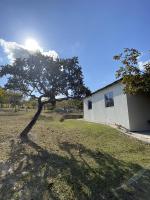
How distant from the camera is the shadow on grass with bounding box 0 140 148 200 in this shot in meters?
4.00

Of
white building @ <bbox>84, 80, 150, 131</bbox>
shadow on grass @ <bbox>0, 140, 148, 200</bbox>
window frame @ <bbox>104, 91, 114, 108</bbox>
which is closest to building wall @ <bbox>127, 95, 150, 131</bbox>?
white building @ <bbox>84, 80, 150, 131</bbox>

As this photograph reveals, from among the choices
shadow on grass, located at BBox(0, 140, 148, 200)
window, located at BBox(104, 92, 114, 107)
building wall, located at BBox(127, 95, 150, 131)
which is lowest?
shadow on grass, located at BBox(0, 140, 148, 200)

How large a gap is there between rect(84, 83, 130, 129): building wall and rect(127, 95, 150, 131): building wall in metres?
0.34

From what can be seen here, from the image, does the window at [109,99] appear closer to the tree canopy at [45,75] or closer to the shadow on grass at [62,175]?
the tree canopy at [45,75]

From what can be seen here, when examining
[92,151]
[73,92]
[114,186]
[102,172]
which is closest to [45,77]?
A: [73,92]

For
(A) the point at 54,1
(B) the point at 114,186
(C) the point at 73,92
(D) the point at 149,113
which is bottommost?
(B) the point at 114,186

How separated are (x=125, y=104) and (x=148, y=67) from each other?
441 centimetres

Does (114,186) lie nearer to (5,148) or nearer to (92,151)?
(92,151)

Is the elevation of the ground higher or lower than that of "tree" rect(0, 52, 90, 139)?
lower

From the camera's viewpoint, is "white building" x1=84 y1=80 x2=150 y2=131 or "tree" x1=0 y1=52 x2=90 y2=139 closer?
"tree" x1=0 y1=52 x2=90 y2=139

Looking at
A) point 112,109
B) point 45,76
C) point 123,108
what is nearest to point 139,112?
point 123,108

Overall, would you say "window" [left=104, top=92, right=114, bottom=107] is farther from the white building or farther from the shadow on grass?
the shadow on grass

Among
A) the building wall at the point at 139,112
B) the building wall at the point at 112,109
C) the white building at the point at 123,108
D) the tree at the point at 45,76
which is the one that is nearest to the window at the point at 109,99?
the white building at the point at 123,108

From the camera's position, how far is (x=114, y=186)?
14.4ft
